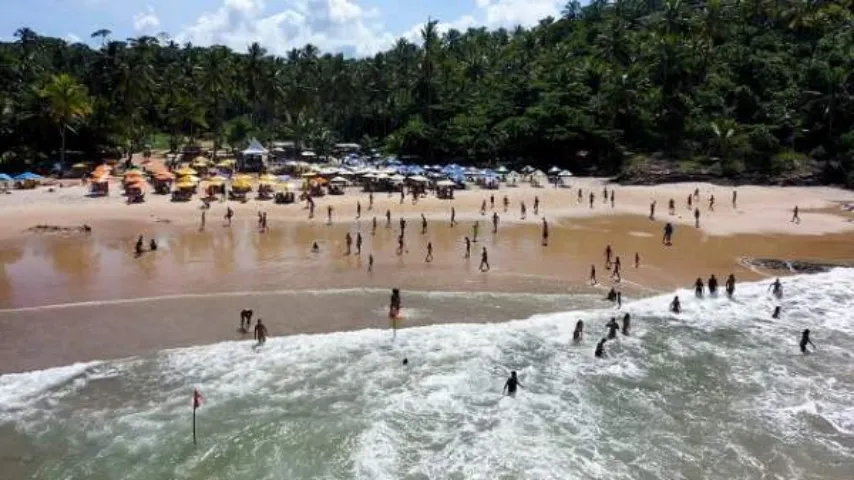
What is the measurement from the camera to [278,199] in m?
47.5

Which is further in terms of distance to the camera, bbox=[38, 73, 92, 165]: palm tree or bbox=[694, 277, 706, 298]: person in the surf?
bbox=[38, 73, 92, 165]: palm tree

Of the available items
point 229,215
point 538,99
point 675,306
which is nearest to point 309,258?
point 229,215

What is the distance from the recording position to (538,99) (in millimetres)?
72812

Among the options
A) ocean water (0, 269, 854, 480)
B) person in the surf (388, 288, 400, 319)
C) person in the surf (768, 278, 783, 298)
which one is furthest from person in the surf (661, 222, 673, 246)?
person in the surf (388, 288, 400, 319)

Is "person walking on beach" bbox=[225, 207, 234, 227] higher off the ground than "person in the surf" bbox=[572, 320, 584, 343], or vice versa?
"person walking on beach" bbox=[225, 207, 234, 227]

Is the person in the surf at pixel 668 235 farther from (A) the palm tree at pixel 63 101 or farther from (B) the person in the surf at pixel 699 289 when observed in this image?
(A) the palm tree at pixel 63 101

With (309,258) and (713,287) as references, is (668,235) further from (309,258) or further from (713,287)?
(309,258)

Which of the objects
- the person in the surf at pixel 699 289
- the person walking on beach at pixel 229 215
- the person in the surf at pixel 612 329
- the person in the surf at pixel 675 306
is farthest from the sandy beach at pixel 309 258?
the person in the surf at pixel 612 329

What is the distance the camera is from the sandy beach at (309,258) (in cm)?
2425

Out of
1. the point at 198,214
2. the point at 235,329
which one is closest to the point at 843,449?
the point at 235,329

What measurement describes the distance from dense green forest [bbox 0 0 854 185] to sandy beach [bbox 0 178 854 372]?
436 inches

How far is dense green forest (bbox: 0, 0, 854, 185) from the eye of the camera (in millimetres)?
60438

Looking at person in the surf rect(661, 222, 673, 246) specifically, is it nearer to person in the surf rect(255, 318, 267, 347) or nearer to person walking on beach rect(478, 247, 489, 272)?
person walking on beach rect(478, 247, 489, 272)

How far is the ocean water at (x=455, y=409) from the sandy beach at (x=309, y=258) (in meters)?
2.23
